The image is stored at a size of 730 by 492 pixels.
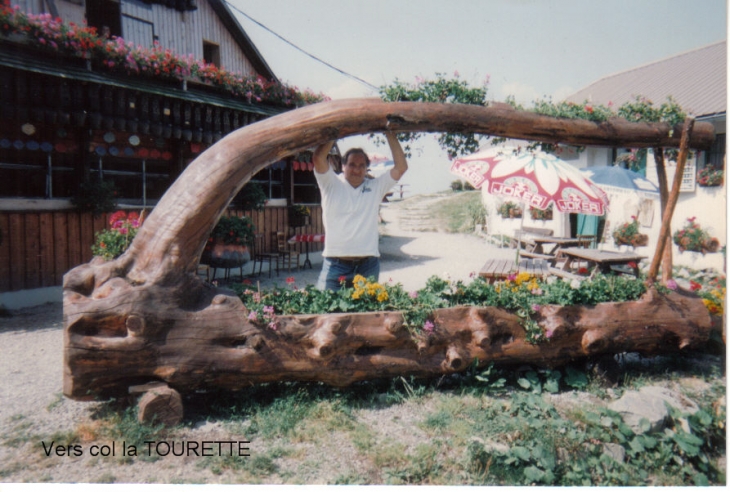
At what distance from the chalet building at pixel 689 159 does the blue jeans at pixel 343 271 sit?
4629 mm

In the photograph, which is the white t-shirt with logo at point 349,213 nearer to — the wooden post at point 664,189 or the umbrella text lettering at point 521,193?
the wooden post at point 664,189

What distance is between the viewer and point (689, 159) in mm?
8742

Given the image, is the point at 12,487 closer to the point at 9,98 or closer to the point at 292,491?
the point at 292,491

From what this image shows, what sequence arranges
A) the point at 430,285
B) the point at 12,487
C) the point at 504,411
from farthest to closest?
the point at 430,285
the point at 504,411
the point at 12,487

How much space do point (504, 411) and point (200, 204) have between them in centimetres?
283

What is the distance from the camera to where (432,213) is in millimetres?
25109

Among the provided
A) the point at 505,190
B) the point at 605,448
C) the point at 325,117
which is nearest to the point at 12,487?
the point at 325,117

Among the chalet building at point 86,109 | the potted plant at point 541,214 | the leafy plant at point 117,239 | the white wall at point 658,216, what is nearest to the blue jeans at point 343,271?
the leafy plant at point 117,239

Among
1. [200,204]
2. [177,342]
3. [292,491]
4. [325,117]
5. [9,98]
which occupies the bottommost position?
[292,491]

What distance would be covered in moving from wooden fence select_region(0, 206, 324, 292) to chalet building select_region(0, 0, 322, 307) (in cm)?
2

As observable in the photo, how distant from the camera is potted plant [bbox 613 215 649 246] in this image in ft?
38.7

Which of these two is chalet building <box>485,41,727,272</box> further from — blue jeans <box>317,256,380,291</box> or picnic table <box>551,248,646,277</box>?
blue jeans <box>317,256,380,291</box>

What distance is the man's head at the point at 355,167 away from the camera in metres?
4.14

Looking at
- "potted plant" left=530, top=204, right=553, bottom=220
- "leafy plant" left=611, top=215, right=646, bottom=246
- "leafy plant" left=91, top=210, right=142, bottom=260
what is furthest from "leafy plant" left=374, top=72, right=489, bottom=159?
"potted plant" left=530, top=204, right=553, bottom=220
